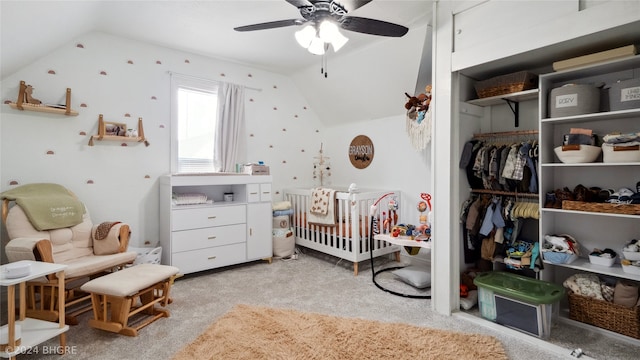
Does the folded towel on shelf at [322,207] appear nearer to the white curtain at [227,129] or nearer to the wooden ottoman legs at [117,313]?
the white curtain at [227,129]

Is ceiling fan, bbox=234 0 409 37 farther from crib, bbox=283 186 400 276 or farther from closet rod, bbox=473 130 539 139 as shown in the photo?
crib, bbox=283 186 400 276

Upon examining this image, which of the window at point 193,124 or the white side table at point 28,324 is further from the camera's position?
the window at point 193,124

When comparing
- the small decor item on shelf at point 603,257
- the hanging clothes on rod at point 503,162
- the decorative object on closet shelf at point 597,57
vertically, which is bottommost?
the small decor item on shelf at point 603,257

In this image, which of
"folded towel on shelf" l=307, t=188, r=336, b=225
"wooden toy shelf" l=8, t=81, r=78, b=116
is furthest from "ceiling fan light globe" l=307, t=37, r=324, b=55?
"wooden toy shelf" l=8, t=81, r=78, b=116

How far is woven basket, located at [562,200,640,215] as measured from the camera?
1938 millimetres

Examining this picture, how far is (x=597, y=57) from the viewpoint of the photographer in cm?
199

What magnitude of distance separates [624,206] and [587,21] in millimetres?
1107

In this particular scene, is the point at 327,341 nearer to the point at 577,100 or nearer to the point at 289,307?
the point at 289,307

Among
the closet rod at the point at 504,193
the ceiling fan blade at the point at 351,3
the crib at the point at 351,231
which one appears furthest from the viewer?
the crib at the point at 351,231

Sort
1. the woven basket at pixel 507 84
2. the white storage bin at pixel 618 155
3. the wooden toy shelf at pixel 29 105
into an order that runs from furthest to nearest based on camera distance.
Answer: the wooden toy shelf at pixel 29 105
the woven basket at pixel 507 84
the white storage bin at pixel 618 155

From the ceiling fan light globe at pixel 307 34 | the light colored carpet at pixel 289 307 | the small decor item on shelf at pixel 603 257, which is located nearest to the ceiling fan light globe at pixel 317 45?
the ceiling fan light globe at pixel 307 34

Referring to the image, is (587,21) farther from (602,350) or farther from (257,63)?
(257,63)

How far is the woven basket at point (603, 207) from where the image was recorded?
1.94 metres

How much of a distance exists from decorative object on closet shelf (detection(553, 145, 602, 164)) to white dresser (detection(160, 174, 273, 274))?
2.90 metres
